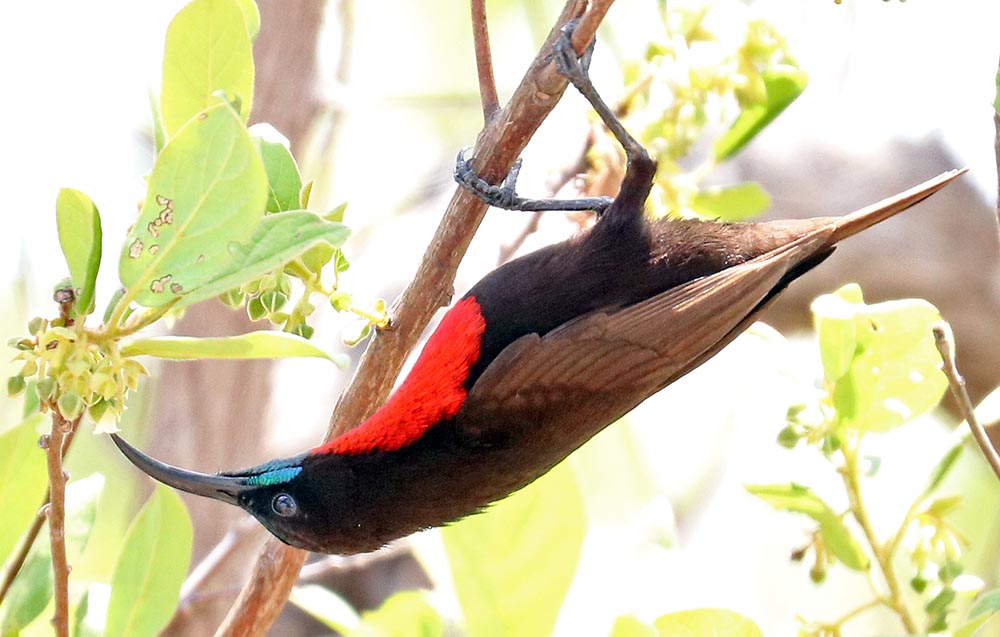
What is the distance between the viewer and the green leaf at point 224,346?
1.41 meters

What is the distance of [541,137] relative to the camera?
14.3 feet

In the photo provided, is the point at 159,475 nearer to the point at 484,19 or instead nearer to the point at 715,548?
the point at 484,19

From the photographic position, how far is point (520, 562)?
206cm

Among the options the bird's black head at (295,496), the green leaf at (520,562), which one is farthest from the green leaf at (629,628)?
the bird's black head at (295,496)

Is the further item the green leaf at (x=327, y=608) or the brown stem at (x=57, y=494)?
the green leaf at (x=327, y=608)

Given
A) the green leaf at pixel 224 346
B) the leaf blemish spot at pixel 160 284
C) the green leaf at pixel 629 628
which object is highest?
the leaf blemish spot at pixel 160 284

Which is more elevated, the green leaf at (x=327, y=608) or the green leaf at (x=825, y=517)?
the green leaf at (x=825, y=517)

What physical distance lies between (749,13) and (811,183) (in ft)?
7.95

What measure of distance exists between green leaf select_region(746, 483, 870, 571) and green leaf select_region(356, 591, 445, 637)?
610 millimetres

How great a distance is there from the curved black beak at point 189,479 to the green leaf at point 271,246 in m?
0.59

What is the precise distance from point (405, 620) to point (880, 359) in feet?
3.19

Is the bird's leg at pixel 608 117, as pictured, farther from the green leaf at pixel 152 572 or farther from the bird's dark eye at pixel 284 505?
the green leaf at pixel 152 572

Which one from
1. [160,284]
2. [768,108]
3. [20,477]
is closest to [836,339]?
[768,108]

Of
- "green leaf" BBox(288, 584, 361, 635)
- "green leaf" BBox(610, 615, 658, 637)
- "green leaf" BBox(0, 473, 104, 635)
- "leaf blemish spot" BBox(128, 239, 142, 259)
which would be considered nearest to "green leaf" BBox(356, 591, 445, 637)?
"green leaf" BBox(288, 584, 361, 635)
